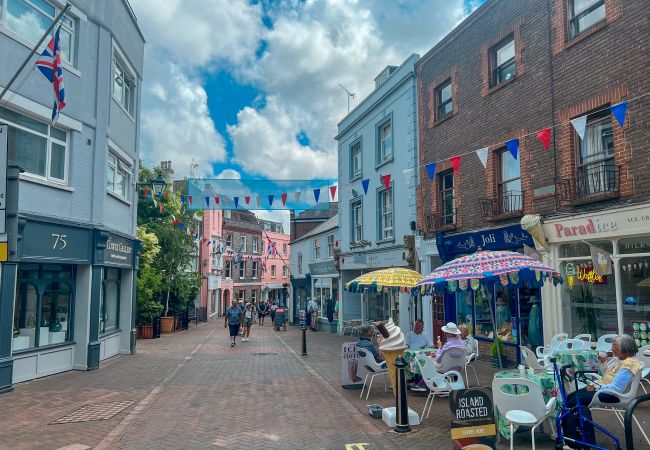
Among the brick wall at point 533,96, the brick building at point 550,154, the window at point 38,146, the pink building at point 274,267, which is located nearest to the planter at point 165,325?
the window at point 38,146

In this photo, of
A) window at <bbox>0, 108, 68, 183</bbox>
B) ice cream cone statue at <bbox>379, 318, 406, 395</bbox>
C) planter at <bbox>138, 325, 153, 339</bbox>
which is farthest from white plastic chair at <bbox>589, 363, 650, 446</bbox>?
planter at <bbox>138, 325, 153, 339</bbox>

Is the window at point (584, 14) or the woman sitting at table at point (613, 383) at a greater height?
the window at point (584, 14)

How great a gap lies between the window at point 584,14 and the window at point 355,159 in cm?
1150

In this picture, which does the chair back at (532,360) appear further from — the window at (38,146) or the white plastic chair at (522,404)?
the window at (38,146)

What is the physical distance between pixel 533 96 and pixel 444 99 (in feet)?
14.2

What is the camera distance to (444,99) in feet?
50.9

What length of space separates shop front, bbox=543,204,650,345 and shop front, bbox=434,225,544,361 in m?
0.73

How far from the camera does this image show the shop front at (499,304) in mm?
11578

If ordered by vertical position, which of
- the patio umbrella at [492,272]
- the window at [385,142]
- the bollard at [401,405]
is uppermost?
the window at [385,142]

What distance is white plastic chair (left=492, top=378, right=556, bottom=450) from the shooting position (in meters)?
5.26

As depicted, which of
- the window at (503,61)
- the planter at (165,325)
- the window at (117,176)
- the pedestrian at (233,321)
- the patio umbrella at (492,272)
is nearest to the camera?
the patio umbrella at (492,272)

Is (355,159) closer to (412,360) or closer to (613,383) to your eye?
(412,360)

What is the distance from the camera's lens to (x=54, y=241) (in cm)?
1097

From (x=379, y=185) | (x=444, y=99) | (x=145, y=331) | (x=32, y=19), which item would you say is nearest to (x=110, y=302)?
(x=145, y=331)
